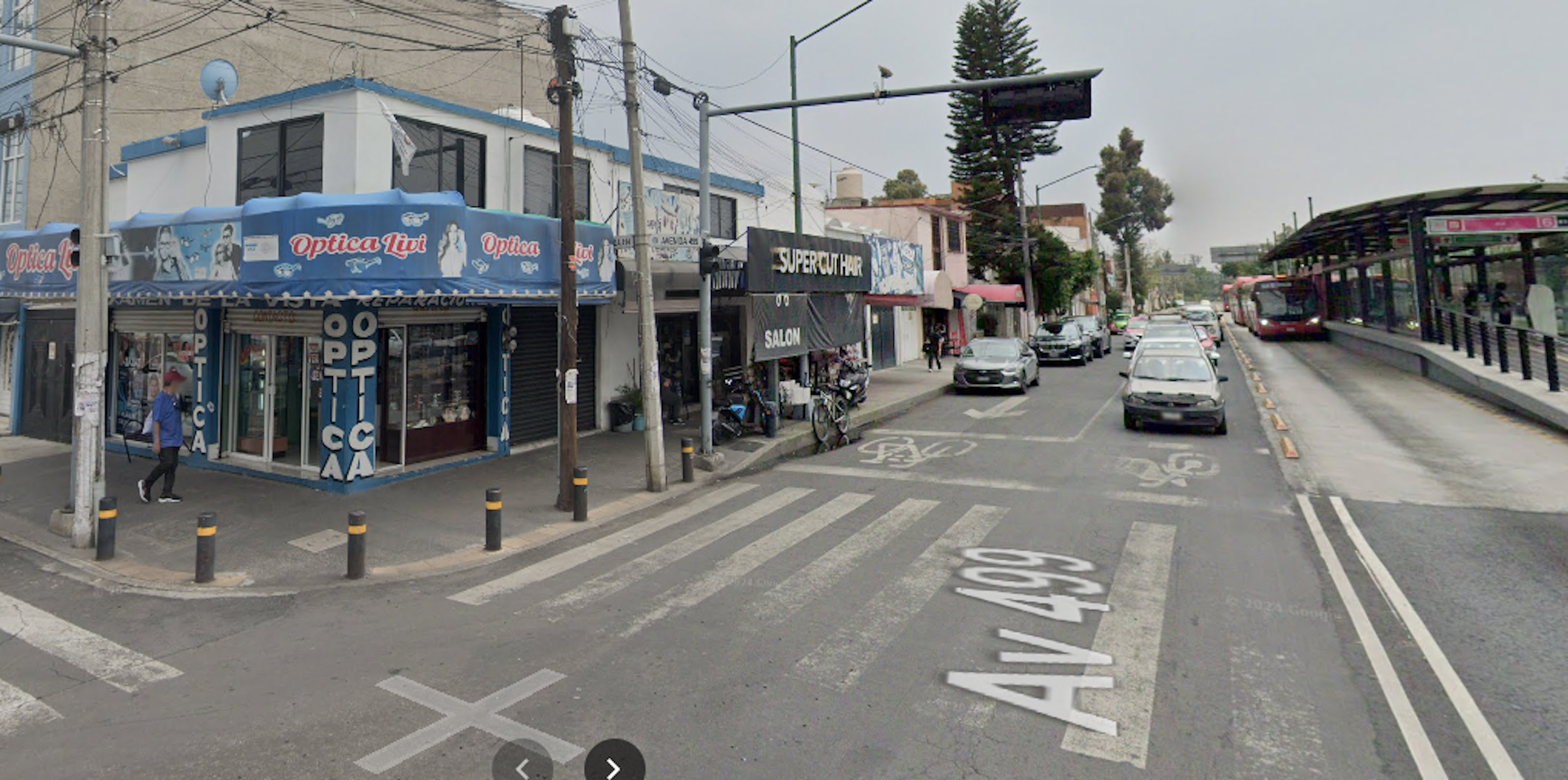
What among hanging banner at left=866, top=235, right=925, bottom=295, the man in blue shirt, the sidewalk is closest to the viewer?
the sidewalk

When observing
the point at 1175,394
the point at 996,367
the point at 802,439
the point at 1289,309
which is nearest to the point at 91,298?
the point at 802,439

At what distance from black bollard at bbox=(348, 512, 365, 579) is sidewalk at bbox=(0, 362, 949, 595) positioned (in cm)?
12

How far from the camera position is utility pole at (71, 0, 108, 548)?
349 inches

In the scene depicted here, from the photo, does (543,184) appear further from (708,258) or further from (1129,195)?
(1129,195)

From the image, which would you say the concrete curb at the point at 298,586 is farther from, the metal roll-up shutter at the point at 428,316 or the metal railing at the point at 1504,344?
the metal railing at the point at 1504,344

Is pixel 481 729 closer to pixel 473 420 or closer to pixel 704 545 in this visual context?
pixel 704 545

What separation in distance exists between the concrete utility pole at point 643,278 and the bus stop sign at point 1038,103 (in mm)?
5102

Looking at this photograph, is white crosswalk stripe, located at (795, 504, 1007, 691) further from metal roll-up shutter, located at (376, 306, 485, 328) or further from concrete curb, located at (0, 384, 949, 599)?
metal roll-up shutter, located at (376, 306, 485, 328)

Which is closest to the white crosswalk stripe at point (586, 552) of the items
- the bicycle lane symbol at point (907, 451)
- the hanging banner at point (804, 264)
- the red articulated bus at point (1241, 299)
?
the bicycle lane symbol at point (907, 451)

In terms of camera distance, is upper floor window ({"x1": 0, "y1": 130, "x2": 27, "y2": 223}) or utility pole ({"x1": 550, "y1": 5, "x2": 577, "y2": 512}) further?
upper floor window ({"x1": 0, "y1": 130, "x2": 27, "y2": 223})

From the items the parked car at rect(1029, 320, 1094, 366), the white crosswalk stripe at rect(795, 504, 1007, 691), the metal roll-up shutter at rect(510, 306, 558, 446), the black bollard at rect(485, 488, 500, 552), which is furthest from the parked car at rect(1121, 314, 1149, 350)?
the black bollard at rect(485, 488, 500, 552)

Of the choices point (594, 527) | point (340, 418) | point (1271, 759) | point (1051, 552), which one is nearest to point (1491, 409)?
point (1051, 552)

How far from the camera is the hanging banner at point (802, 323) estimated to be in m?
14.8

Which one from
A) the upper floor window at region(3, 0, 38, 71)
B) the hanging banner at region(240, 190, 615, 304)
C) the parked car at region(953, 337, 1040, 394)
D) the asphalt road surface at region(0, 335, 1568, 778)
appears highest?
the upper floor window at region(3, 0, 38, 71)
